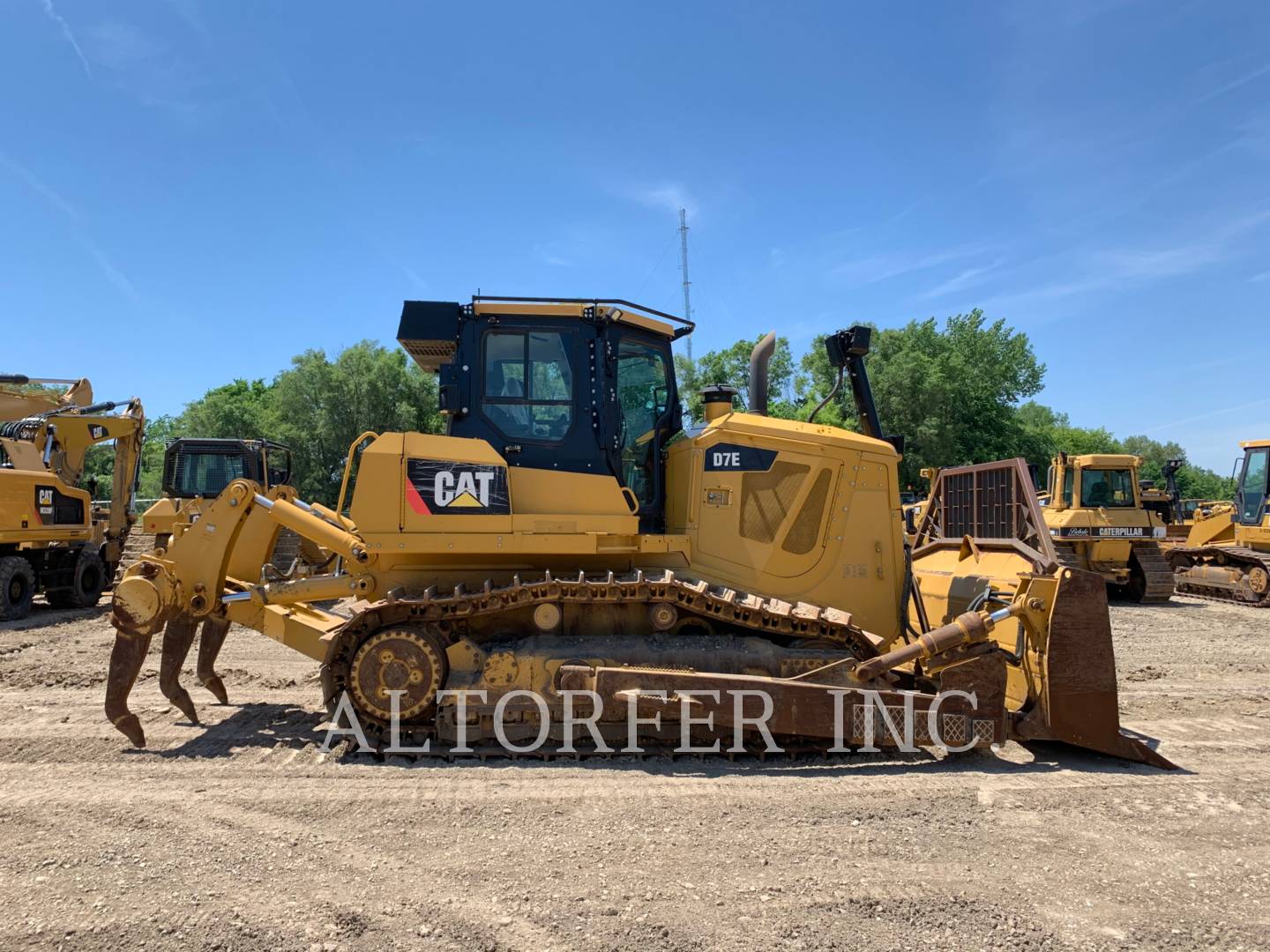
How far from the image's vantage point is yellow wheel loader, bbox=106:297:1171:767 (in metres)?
5.10

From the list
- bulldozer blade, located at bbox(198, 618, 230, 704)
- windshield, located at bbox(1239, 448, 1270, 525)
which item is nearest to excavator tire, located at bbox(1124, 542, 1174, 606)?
windshield, located at bbox(1239, 448, 1270, 525)

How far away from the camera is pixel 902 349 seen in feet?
119

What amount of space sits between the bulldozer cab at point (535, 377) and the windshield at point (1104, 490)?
1421 centimetres

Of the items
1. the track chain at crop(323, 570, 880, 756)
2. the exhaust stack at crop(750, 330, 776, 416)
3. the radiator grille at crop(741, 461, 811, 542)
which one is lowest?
the track chain at crop(323, 570, 880, 756)

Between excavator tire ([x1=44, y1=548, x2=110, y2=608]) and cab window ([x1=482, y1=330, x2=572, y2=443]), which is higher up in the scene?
cab window ([x1=482, y1=330, x2=572, y2=443])

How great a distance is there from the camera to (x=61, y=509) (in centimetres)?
1466

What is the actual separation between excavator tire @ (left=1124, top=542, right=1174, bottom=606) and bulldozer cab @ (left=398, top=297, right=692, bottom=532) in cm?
1468

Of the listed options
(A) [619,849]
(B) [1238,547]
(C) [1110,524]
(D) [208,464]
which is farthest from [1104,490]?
(D) [208,464]

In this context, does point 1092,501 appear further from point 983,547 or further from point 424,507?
point 424,507

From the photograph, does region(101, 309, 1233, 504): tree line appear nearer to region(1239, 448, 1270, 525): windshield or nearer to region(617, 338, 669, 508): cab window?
region(1239, 448, 1270, 525): windshield

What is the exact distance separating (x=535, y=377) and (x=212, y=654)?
384cm

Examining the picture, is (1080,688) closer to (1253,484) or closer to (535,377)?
(535,377)

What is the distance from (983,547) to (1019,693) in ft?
5.36

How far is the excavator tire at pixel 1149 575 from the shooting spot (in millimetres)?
15984
